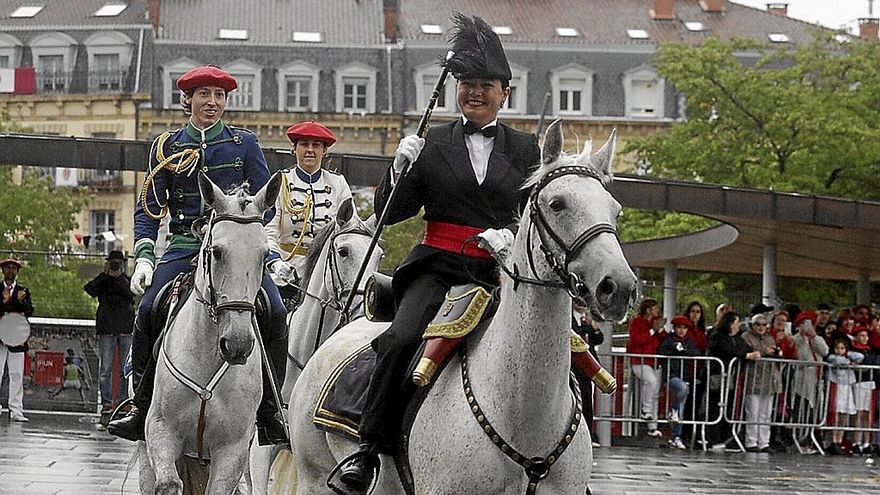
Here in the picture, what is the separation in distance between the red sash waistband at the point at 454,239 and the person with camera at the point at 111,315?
15430 millimetres

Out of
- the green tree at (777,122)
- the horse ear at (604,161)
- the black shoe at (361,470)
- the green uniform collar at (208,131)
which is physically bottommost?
the black shoe at (361,470)

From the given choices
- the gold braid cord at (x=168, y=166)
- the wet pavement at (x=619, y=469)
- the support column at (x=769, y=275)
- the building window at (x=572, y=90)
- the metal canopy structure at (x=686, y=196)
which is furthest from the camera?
the building window at (x=572, y=90)

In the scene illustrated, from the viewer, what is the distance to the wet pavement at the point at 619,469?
16047mm

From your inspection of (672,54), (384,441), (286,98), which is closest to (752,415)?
(384,441)

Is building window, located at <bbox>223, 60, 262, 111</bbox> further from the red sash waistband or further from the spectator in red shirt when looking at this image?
the red sash waistband

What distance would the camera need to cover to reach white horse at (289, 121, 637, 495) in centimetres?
718

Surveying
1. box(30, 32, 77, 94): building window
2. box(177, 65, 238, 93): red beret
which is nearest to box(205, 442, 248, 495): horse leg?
box(177, 65, 238, 93): red beret

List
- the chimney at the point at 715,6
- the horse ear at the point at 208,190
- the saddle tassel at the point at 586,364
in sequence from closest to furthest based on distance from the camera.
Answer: the saddle tassel at the point at 586,364 < the horse ear at the point at 208,190 < the chimney at the point at 715,6

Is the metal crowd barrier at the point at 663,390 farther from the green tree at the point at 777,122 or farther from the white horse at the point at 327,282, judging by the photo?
the green tree at the point at 777,122

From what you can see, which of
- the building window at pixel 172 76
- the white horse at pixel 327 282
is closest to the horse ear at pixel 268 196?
the white horse at pixel 327 282

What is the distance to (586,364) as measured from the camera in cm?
812

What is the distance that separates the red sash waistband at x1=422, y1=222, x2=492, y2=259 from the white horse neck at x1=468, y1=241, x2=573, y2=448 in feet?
2.22

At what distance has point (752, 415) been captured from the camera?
78.7ft

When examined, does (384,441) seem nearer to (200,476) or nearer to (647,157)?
(200,476)
